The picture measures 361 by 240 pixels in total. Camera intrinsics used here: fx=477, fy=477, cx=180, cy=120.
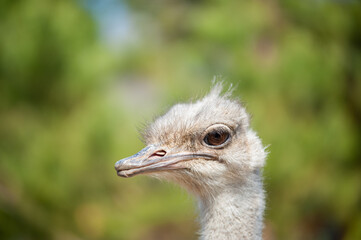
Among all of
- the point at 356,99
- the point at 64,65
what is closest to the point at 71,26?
the point at 64,65

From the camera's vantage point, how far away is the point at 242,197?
5.27ft

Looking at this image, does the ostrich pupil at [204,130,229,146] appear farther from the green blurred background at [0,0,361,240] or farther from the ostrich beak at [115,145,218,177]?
the green blurred background at [0,0,361,240]

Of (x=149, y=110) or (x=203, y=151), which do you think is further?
(x=149, y=110)

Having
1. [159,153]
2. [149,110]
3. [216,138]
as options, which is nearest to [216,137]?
[216,138]

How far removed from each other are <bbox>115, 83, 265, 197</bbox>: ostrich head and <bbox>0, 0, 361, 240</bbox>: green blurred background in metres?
2.87

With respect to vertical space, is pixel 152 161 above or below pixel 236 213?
above

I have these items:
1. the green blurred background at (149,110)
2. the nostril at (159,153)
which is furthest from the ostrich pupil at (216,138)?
the green blurred background at (149,110)

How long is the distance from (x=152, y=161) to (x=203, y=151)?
0.58 feet

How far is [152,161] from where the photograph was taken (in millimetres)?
1580

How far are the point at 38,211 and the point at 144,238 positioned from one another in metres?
1.11

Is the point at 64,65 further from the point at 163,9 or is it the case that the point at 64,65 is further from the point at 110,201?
the point at 163,9

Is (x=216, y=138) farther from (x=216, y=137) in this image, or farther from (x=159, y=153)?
(x=159, y=153)

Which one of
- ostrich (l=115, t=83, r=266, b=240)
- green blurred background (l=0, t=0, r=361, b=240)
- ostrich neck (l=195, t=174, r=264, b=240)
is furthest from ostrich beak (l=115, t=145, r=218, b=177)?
green blurred background (l=0, t=0, r=361, b=240)

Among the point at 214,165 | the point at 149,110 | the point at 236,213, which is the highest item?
the point at 149,110
